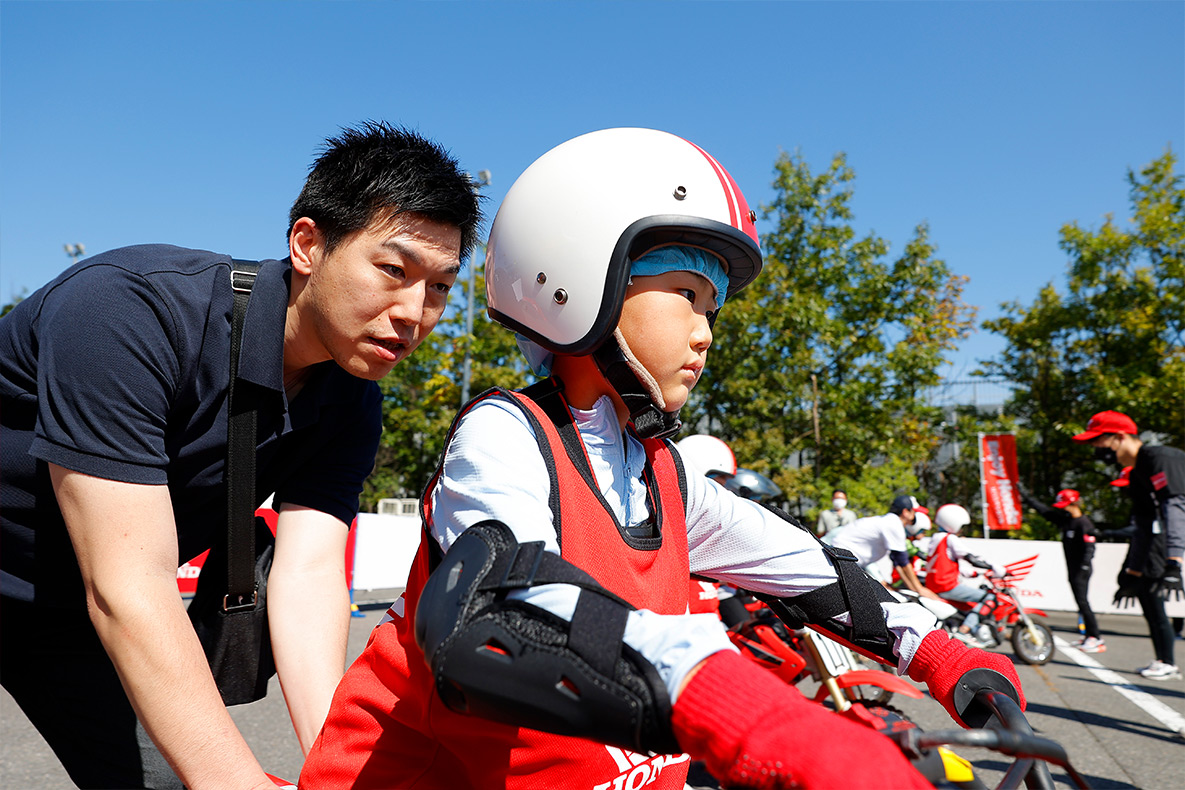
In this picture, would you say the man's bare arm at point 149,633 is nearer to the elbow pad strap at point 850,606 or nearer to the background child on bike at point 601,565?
the background child on bike at point 601,565

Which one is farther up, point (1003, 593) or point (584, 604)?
point (584, 604)

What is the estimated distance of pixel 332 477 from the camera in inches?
82.3

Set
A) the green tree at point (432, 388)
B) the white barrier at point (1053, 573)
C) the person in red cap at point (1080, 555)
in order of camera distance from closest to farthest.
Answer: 1. the person in red cap at point (1080, 555)
2. the white barrier at point (1053, 573)
3. the green tree at point (432, 388)

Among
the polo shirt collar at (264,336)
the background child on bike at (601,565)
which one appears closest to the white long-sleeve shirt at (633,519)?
the background child on bike at (601,565)

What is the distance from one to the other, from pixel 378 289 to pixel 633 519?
751 mm

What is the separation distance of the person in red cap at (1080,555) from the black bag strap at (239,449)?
10.5m

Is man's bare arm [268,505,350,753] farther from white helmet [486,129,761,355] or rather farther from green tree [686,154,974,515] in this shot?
green tree [686,154,974,515]

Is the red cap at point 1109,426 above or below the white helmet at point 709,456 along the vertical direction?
above

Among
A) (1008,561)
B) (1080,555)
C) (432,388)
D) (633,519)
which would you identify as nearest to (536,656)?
(633,519)

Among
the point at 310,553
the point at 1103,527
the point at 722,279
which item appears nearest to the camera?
the point at 722,279

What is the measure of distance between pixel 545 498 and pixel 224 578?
126 cm

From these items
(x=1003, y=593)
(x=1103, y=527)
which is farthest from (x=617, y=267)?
(x=1103, y=527)

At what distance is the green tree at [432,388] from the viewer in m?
21.8

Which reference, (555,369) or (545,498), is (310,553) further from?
(545,498)
